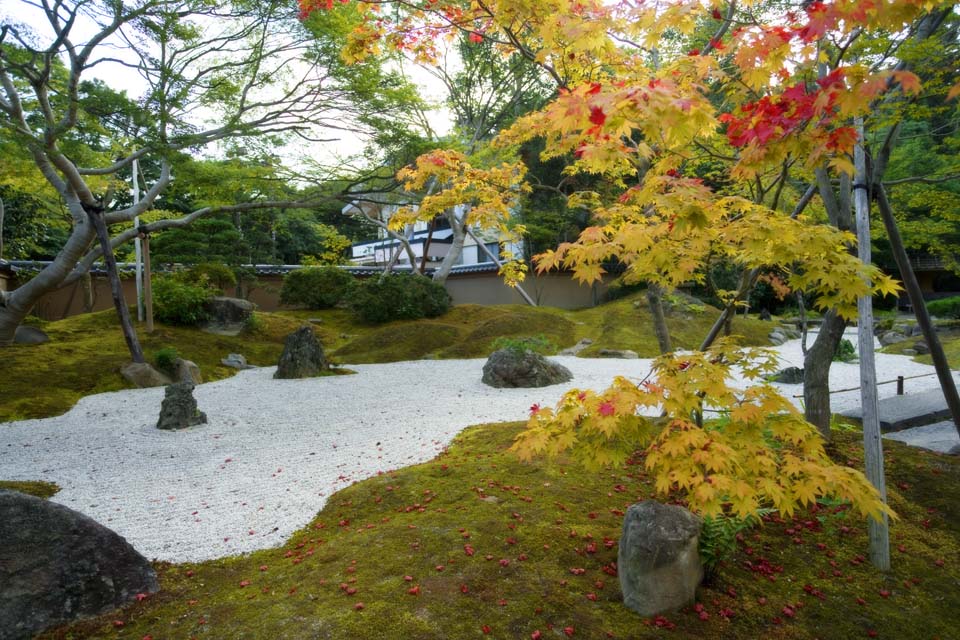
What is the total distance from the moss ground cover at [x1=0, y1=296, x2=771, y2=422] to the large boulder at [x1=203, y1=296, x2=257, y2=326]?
38 centimetres

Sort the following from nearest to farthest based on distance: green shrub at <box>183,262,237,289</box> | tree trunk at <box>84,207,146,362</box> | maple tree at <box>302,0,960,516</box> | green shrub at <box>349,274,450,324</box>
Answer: maple tree at <box>302,0,960,516</box>
tree trunk at <box>84,207,146,362</box>
green shrub at <box>183,262,237,289</box>
green shrub at <box>349,274,450,324</box>

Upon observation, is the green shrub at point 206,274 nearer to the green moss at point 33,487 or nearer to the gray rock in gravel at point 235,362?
the gray rock in gravel at point 235,362

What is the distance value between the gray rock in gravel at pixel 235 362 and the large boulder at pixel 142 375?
61.5 inches

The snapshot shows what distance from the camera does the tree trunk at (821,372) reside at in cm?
411

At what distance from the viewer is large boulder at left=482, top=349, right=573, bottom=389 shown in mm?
8547

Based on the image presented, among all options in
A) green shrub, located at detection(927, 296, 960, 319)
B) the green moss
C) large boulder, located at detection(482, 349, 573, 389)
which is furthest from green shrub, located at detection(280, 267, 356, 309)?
green shrub, located at detection(927, 296, 960, 319)

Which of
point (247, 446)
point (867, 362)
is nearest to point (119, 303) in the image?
point (247, 446)

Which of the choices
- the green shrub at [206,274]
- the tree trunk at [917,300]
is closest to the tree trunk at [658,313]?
Result: the tree trunk at [917,300]

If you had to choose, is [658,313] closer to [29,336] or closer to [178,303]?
[178,303]

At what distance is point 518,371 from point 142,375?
600 cm

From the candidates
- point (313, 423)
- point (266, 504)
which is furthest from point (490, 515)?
point (313, 423)

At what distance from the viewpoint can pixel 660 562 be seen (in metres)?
2.46

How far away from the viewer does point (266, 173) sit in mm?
10742

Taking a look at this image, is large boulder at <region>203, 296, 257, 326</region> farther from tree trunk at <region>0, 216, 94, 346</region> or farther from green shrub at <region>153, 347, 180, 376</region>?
tree trunk at <region>0, 216, 94, 346</region>
